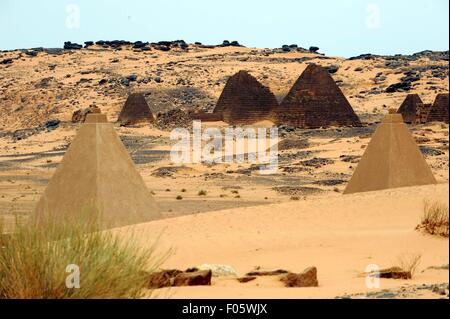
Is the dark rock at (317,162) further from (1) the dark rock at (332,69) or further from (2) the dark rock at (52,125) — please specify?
(1) the dark rock at (332,69)

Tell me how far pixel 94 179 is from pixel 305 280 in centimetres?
602

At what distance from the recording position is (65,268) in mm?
7586

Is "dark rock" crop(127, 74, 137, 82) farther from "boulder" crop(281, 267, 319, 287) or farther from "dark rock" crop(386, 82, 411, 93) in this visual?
"boulder" crop(281, 267, 319, 287)

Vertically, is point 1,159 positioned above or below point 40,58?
below

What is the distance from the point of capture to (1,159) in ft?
143

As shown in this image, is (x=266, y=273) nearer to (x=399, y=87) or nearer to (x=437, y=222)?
(x=437, y=222)

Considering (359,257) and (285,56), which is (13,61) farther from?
(359,257)

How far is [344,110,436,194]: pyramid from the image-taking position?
1772 cm

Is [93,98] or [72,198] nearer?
[72,198]

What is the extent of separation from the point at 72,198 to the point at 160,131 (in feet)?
121

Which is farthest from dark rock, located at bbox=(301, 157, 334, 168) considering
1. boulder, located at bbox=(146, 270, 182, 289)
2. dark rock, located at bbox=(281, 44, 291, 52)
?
dark rock, located at bbox=(281, 44, 291, 52)

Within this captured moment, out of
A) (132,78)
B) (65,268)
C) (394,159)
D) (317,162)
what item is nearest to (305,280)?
(65,268)

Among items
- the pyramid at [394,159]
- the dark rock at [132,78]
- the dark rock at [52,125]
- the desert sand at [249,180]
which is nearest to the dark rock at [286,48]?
the desert sand at [249,180]
